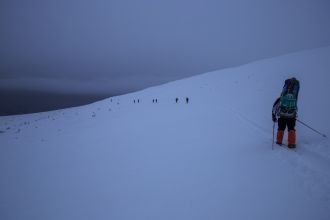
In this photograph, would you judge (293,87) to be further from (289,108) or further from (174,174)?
(174,174)

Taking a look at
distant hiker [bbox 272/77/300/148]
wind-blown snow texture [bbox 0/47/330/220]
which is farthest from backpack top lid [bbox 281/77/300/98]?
wind-blown snow texture [bbox 0/47/330/220]

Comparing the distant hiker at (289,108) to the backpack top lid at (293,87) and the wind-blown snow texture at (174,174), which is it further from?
the wind-blown snow texture at (174,174)

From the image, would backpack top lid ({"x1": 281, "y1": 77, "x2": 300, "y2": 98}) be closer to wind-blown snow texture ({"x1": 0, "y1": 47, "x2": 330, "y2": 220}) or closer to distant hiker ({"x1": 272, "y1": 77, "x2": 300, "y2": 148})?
distant hiker ({"x1": 272, "y1": 77, "x2": 300, "y2": 148})

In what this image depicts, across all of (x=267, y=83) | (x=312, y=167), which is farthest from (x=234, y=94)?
(x=312, y=167)

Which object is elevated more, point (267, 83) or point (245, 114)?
point (267, 83)

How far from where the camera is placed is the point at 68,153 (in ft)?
26.9

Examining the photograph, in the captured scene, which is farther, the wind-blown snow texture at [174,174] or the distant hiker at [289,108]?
the distant hiker at [289,108]

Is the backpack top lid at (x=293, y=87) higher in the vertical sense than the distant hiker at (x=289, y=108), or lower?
higher

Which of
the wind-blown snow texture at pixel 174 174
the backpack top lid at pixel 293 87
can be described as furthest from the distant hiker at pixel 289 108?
the wind-blown snow texture at pixel 174 174

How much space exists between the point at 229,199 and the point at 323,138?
527 centimetres

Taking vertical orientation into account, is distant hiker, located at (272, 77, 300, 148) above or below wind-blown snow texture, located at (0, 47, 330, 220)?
above

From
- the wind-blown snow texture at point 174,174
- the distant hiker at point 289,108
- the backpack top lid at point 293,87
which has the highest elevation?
the backpack top lid at point 293,87

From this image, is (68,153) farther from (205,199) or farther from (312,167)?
(312,167)

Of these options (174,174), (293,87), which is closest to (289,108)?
(293,87)
